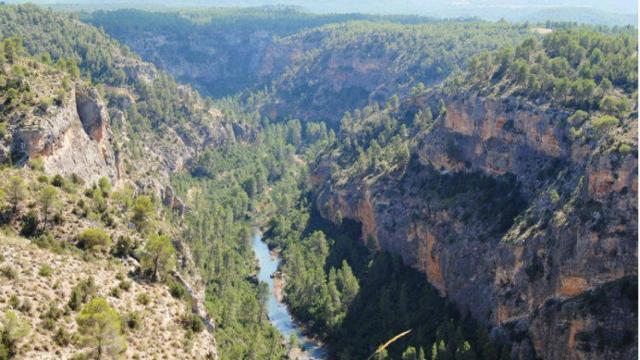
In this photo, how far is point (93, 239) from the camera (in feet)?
249

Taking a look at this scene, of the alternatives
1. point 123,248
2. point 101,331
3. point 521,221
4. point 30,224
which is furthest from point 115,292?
point 521,221

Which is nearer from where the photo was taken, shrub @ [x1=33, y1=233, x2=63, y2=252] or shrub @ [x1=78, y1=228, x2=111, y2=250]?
shrub @ [x1=33, y1=233, x2=63, y2=252]

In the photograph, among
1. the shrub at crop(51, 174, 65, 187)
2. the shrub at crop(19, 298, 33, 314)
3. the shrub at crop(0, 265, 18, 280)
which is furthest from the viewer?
the shrub at crop(51, 174, 65, 187)

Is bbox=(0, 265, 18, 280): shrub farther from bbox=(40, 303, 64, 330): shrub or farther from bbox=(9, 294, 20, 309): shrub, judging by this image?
bbox=(40, 303, 64, 330): shrub

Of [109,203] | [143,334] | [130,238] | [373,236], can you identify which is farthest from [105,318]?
[373,236]

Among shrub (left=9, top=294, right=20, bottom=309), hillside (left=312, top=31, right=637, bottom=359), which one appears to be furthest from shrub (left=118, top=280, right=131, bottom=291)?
hillside (left=312, top=31, right=637, bottom=359)

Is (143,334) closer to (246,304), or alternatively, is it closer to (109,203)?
(109,203)

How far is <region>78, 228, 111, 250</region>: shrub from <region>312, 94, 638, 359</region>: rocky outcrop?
162 feet

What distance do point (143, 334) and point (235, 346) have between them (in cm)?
3495

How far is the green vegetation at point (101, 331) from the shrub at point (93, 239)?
14287 mm

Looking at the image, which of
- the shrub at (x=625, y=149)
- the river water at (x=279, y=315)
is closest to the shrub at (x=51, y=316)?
the river water at (x=279, y=315)

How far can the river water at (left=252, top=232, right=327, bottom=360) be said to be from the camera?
369 ft

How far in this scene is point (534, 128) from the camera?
114625 millimetres

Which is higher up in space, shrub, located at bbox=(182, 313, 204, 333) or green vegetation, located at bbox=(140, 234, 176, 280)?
green vegetation, located at bbox=(140, 234, 176, 280)
